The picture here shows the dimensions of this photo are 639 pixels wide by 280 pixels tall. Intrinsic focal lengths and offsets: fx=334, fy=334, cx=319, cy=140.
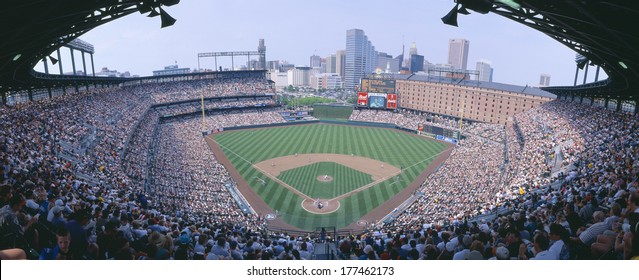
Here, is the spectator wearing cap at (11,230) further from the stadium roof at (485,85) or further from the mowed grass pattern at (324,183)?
the stadium roof at (485,85)

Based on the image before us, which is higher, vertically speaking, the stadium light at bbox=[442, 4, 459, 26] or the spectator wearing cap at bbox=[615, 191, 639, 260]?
the stadium light at bbox=[442, 4, 459, 26]

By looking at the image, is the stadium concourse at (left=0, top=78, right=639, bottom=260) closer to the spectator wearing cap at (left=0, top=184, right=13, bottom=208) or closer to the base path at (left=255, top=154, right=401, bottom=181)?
the spectator wearing cap at (left=0, top=184, right=13, bottom=208)

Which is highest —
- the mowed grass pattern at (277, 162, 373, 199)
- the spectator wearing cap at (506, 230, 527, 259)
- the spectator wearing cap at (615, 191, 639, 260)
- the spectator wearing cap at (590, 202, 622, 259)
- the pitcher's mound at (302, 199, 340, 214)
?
the spectator wearing cap at (615, 191, 639, 260)

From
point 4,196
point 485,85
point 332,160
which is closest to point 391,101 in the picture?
point 485,85

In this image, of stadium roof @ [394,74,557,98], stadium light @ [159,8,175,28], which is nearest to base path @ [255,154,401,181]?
stadium light @ [159,8,175,28]

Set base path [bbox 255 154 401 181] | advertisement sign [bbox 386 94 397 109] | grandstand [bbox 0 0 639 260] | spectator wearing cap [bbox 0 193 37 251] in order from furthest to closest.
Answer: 1. advertisement sign [bbox 386 94 397 109]
2. base path [bbox 255 154 401 181]
3. grandstand [bbox 0 0 639 260]
4. spectator wearing cap [bbox 0 193 37 251]
